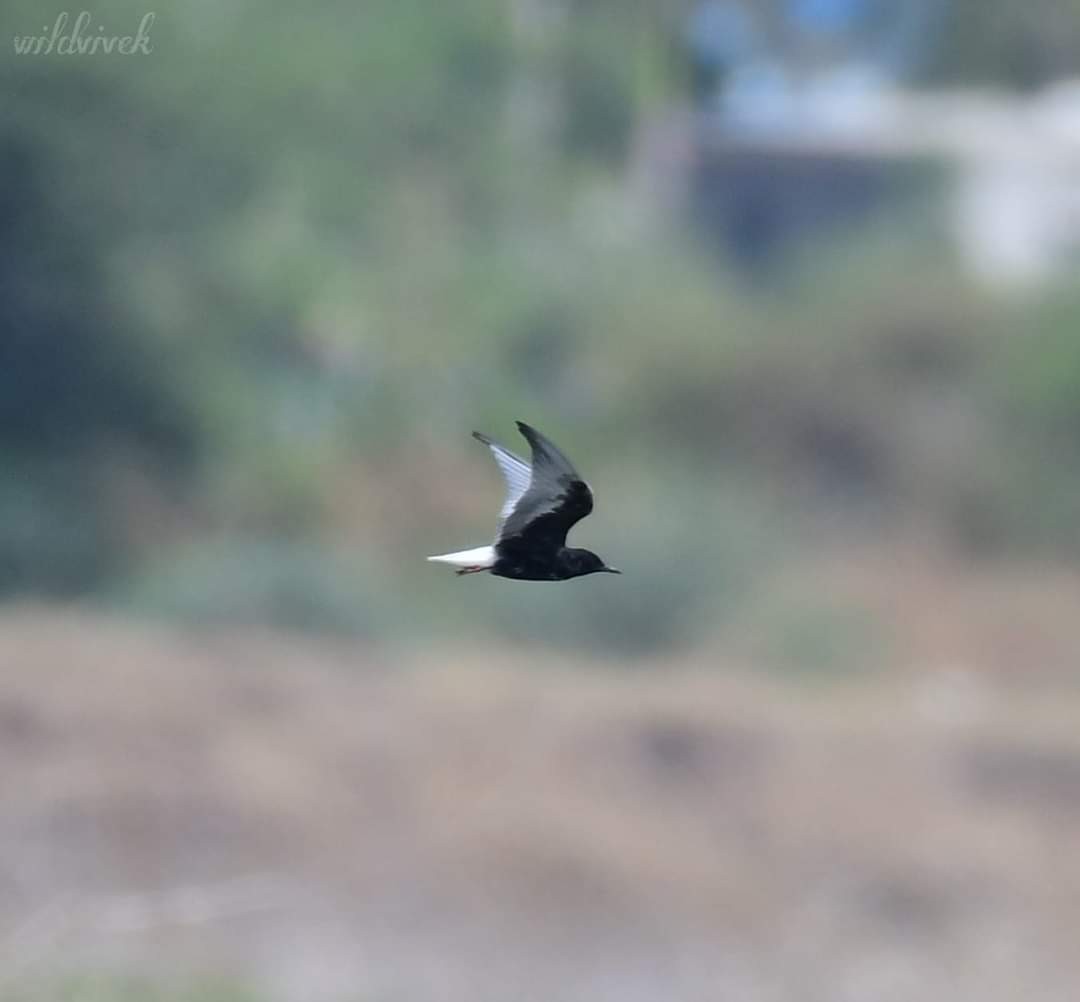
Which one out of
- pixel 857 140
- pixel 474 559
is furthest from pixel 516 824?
pixel 857 140

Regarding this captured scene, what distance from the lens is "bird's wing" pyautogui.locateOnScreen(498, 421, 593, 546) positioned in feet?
14.8

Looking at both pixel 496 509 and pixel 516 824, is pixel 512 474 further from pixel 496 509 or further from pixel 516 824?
pixel 496 509

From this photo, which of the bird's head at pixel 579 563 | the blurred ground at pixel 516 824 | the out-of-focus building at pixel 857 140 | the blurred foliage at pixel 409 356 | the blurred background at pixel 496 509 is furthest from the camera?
the out-of-focus building at pixel 857 140

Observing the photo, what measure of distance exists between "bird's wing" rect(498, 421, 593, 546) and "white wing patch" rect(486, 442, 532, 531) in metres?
0.01

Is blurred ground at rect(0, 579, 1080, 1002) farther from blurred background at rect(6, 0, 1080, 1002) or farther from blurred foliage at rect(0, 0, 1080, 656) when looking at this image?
blurred foliage at rect(0, 0, 1080, 656)

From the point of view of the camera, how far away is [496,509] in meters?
16.8

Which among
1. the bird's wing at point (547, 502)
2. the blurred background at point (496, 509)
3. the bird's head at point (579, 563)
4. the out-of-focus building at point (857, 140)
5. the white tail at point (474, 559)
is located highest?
the out-of-focus building at point (857, 140)

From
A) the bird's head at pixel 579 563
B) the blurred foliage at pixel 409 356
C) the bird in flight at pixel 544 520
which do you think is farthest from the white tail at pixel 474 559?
the blurred foliage at pixel 409 356

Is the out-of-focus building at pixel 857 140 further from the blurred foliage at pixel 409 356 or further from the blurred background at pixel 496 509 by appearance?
the blurred foliage at pixel 409 356

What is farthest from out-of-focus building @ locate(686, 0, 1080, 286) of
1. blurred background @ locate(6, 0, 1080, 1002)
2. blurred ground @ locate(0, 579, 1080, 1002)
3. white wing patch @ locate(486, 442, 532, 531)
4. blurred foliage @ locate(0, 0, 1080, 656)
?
white wing patch @ locate(486, 442, 532, 531)

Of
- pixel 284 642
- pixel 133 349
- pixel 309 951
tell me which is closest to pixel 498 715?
pixel 284 642

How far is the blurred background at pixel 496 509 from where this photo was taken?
13.0 meters

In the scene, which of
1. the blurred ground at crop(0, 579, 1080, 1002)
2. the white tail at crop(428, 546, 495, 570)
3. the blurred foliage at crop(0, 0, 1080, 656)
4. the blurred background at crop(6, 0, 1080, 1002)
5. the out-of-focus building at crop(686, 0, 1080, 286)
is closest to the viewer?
the white tail at crop(428, 546, 495, 570)

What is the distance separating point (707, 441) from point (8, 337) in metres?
5.65
